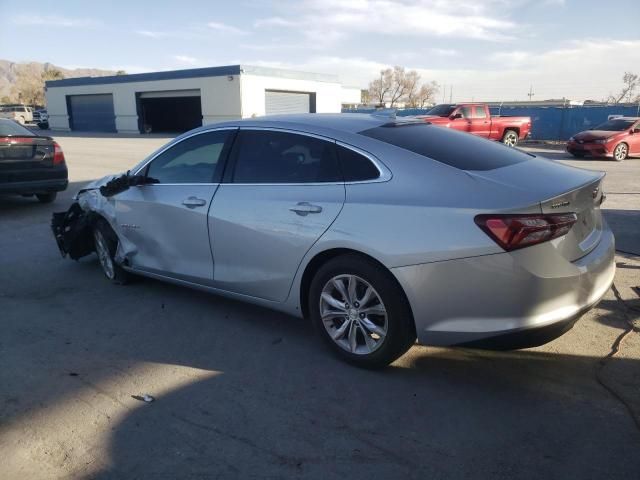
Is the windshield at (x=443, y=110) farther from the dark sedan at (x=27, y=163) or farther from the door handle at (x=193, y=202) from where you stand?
the door handle at (x=193, y=202)

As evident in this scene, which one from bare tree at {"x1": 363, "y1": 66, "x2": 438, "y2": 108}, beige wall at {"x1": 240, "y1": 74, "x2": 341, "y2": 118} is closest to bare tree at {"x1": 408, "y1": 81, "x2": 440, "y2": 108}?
bare tree at {"x1": 363, "y1": 66, "x2": 438, "y2": 108}

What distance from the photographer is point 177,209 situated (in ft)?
13.9

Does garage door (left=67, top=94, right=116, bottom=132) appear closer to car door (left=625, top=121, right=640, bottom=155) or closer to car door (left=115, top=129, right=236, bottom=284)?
car door (left=625, top=121, right=640, bottom=155)

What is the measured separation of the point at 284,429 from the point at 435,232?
1378 mm

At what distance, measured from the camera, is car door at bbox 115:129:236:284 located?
4117 millimetres

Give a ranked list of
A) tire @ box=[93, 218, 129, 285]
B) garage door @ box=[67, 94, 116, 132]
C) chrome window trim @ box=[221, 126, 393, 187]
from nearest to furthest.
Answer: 1. chrome window trim @ box=[221, 126, 393, 187]
2. tire @ box=[93, 218, 129, 285]
3. garage door @ box=[67, 94, 116, 132]

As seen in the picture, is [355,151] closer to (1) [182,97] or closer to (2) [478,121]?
(2) [478,121]

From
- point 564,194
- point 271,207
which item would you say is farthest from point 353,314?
point 564,194

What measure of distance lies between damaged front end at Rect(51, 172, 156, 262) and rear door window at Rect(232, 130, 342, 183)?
1.12 m

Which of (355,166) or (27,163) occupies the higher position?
(355,166)

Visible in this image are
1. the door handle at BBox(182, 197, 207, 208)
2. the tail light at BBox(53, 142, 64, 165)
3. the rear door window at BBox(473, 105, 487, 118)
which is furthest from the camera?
the rear door window at BBox(473, 105, 487, 118)

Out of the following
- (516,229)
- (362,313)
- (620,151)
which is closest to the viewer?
(516,229)

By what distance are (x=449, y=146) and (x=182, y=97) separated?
38.1 m

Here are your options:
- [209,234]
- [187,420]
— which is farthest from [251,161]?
[187,420]
